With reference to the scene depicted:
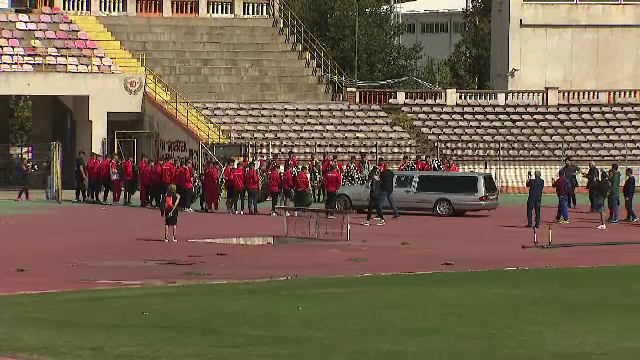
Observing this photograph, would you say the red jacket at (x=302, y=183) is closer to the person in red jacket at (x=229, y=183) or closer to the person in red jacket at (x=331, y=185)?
the person in red jacket at (x=331, y=185)

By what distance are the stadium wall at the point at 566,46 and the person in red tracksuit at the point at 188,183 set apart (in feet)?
99.3

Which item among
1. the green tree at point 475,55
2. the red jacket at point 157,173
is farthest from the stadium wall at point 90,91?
the green tree at point 475,55

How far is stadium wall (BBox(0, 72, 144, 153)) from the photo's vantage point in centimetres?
5738

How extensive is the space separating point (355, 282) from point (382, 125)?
3995cm

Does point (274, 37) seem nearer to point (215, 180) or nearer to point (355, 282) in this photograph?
point (215, 180)

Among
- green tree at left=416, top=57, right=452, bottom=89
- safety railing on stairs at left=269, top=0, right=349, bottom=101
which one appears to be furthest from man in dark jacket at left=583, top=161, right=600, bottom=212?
green tree at left=416, top=57, right=452, bottom=89

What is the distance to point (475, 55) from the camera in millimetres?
89000

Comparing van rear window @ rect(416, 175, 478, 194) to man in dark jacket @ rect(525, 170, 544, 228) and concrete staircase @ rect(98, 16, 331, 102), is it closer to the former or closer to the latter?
man in dark jacket @ rect(525, 170, 544, 228)

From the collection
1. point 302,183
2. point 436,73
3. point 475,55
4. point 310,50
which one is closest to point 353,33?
point 310,50

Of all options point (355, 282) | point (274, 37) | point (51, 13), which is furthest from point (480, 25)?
point (355, 282)

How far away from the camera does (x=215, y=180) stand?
45.5m

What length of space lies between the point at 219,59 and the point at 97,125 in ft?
30.5

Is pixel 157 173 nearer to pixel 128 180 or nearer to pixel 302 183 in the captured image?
pixel 128 180

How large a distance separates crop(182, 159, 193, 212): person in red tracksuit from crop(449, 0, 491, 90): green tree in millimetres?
43195
